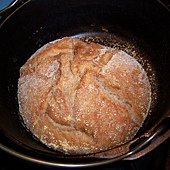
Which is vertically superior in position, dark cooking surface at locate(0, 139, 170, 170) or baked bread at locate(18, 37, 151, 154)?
baked bread at locate(18, 37, 151, 154)

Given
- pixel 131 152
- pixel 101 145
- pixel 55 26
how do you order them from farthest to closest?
pixel 55 26
pixel 101 145
pixel 131 152

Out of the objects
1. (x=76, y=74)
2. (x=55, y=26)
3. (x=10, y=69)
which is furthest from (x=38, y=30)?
(x=76, y=74)

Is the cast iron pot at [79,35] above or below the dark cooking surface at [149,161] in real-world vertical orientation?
above

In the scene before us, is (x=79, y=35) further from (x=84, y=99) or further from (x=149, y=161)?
(x=149, y=161)

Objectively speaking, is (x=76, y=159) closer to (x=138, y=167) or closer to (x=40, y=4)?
(x=138, y=167)
